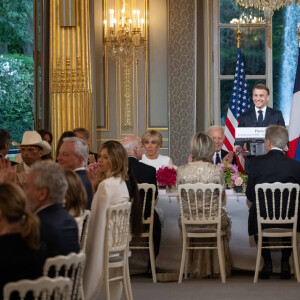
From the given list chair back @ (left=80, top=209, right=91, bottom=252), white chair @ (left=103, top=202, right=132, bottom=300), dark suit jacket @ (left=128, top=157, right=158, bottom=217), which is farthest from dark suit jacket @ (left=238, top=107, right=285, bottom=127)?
chair back @ (left=80, top=209, right=91, bottom=252)

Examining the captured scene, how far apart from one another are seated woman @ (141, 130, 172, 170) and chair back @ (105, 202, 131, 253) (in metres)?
2.96

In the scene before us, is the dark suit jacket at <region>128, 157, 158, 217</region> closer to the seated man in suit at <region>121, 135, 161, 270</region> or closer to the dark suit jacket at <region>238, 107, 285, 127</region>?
the seated man in suit at <region>121, 135, 161, 270</region>

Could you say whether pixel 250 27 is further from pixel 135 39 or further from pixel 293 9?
pixel 135 39

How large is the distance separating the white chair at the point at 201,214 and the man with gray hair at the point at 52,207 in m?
3.08

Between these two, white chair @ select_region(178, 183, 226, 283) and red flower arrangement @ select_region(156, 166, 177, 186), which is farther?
red flower arrangement @ select_region(156, 166, 177, 186)

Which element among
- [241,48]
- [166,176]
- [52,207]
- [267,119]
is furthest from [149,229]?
[241,48]

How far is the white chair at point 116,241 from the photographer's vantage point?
5613 millimetres

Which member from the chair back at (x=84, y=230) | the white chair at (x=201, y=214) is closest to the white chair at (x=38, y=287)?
the chair back at (x=84, y=230)

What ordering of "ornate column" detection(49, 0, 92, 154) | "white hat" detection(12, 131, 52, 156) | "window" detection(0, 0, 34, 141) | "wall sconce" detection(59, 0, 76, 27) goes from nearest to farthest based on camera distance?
"white hat" detection(12, 131, 52, 156)
"wall sconce" detection(59, 0, 76, 27)
"ornate column" detection(49, 0, 92, 154)
"window" detection(0, 0, 34, 141)

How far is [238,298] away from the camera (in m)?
6.78

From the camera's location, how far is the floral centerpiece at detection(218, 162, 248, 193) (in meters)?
7.81

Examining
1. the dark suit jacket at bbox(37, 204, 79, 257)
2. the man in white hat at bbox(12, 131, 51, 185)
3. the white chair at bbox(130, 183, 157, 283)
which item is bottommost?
the white chair at bbox(130, 183, 157, 283)

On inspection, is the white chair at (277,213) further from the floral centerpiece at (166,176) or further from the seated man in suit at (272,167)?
the floral centerpiece at (166,176)

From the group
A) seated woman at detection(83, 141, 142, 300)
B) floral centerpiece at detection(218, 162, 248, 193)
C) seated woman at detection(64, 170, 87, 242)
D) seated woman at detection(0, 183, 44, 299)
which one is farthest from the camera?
floral centerpiece at detection(218, 162, 248, 193)
